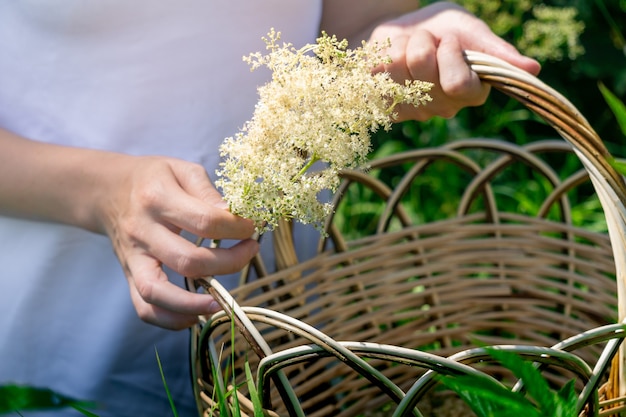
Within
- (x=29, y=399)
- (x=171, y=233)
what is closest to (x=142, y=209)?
(x=171, y=233)

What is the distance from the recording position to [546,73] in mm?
1936

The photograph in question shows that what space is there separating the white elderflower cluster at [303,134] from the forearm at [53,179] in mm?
271

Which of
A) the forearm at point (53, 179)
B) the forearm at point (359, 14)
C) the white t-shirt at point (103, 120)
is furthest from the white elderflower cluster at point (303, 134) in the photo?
the forearm at point (359, 14)

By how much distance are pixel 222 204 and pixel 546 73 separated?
1493 mm

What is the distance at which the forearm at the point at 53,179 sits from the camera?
0.82 meters

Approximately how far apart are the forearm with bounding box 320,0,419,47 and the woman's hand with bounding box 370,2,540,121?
0.17 metres

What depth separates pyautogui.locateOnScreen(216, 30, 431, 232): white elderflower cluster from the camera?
57cm

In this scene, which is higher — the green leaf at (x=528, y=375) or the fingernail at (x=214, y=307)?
the fingernail at (x=214, y=307)

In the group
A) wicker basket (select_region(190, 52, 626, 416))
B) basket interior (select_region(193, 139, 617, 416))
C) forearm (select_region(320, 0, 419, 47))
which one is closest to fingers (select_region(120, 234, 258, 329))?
wicker basket (select_region(190, 52, 626, 416))

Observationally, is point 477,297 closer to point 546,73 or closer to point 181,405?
point 181,405

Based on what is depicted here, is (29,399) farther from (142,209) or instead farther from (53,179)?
(53,179)

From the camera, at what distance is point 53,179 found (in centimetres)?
84

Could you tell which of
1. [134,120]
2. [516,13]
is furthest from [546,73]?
[134,120]

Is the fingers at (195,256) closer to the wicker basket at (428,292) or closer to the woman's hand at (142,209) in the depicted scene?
the woman's hand at (142,209)
